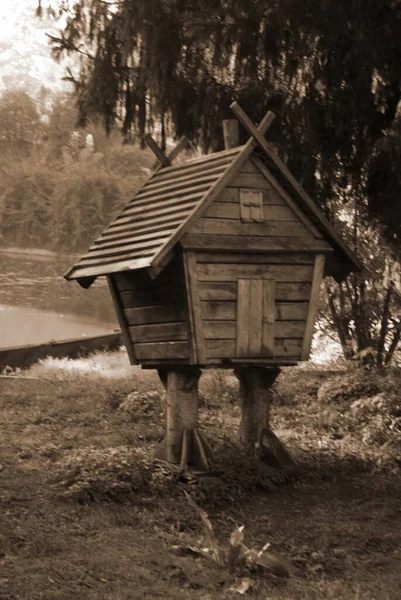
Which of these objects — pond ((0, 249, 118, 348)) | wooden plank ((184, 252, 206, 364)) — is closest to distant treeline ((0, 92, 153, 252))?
pond ((0, 249, 118, 348))

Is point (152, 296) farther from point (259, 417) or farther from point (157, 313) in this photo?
point (259, 417)

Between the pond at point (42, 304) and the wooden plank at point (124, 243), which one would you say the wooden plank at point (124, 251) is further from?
the pond at point (42, 304)

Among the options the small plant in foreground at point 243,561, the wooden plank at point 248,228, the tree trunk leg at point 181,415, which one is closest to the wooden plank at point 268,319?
the wooden plank at point 248,228

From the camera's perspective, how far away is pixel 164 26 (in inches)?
296

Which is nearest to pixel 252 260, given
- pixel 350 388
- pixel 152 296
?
pixel 152 296

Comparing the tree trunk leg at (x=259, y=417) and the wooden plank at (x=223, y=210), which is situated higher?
the wooden plank at (x=223, y=210)

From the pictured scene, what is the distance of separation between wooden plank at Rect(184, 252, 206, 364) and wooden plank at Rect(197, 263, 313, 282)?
0.09 metres

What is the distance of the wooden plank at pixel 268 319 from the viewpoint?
6.29 meters

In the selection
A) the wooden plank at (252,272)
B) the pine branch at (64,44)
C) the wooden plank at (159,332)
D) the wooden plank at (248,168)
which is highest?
the pine branch at (64,44)

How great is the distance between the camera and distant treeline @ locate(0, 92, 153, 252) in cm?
1995

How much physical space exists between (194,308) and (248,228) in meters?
0.79

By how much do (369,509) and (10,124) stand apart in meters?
19.6

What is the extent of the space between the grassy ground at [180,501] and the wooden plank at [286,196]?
2.03 metres

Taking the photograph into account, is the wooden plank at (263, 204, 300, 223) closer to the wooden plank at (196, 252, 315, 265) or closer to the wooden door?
the wooden plank at (196, 252, 315, 265)
